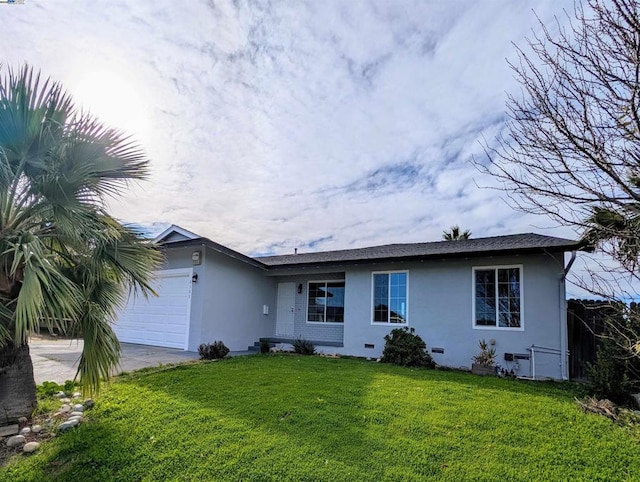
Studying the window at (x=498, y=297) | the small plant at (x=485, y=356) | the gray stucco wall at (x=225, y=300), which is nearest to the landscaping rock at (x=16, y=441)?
the gray stucco wall at (x=225, y=300)

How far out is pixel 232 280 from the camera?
13.0 metres

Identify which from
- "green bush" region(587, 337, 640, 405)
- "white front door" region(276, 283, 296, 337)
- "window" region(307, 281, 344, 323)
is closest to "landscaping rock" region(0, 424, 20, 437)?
"green bush" region(587, 337, 640, 405)

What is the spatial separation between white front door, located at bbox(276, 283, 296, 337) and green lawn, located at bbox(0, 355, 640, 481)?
27.3 feet

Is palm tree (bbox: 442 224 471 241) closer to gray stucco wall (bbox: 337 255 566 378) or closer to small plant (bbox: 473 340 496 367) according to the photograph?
gray stucco wall (bbox: 337 255 566 378)

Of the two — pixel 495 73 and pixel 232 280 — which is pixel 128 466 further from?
pixel 232 280

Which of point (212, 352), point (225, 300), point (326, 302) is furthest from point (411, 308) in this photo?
point (225, 300)

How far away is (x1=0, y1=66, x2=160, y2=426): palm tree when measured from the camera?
4.33 meters

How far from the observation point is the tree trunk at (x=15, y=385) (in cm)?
459

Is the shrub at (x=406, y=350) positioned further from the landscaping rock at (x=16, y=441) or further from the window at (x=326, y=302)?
the landscaping rock at (x=16, y=441)

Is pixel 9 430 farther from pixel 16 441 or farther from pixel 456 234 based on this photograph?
pixel 456 234

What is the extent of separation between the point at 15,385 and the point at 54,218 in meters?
2.24

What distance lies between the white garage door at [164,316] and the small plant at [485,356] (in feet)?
28.6

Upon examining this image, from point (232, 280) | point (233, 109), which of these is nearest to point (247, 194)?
point (232, 280)

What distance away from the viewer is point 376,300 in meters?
12.2
